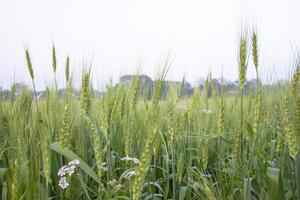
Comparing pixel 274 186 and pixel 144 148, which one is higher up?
pixel 144 148

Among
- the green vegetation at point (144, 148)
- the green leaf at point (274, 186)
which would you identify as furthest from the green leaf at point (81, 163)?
the green leaf at point (274, 186)

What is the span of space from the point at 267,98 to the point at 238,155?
1376 mm

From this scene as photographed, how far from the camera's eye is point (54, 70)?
260cm

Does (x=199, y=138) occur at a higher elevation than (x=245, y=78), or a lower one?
lower

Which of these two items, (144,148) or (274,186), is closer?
(144,148)

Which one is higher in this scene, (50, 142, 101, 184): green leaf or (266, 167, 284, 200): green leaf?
(50, 142, 101, 184): green leaf

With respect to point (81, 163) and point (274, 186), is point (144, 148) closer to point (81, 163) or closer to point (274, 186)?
point (81, 163)

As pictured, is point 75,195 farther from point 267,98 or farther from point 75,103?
point 267,98

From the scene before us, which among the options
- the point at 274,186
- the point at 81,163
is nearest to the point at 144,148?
the point at 81,163

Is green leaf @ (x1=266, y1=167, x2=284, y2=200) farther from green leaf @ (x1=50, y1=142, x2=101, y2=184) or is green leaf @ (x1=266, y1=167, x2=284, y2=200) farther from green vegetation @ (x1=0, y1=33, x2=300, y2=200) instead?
green leaf @ (x1=50, y1=142, x2=101, y2=184)

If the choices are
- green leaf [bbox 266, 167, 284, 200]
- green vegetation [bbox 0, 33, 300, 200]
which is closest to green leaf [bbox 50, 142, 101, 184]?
green vegetation [bbox 0, 33, 300, 200]

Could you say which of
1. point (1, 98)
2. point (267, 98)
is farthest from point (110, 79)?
point (267, 98)

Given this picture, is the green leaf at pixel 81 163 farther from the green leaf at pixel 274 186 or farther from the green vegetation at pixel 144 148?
the green leaf at pixel 274 186

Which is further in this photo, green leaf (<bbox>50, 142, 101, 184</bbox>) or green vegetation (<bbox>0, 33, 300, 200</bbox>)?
green leaf (<bbox>50, 142, 101, 184</bbox>)
